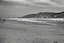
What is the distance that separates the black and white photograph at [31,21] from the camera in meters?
1.12

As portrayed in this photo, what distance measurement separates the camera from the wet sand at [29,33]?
112 centimetres

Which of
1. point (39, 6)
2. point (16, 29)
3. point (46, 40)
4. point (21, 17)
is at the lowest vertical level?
point (46, 40)

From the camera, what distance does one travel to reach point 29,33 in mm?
1167

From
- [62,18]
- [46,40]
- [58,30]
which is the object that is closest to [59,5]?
[62,18]

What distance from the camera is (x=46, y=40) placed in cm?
114

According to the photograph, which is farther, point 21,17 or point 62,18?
point 21,17

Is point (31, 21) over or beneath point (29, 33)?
over

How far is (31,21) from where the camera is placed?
3.76 feet

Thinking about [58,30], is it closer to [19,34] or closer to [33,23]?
Result: [33,23]

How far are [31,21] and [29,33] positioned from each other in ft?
0.44

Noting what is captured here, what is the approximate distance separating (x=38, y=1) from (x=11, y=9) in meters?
0.32

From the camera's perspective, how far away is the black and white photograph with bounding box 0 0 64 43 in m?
1.12

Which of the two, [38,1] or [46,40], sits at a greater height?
[38,1]

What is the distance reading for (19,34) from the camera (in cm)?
118
